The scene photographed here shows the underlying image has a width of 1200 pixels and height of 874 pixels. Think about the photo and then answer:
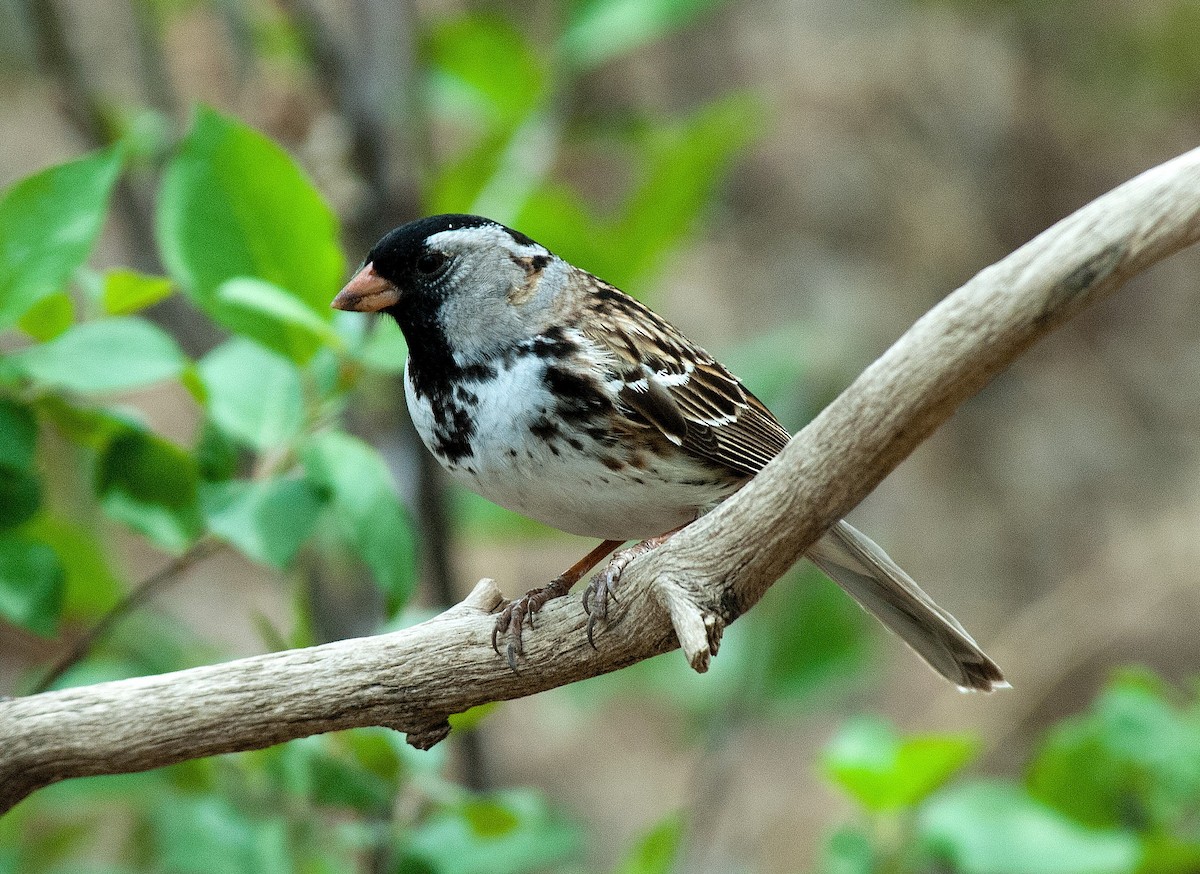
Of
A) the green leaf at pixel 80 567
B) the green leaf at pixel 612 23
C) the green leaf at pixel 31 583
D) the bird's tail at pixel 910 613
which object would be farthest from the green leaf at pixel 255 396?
the green leaf at pixel 612 23

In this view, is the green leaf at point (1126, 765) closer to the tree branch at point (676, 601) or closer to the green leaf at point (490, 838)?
the green leaf at point (490, 838)

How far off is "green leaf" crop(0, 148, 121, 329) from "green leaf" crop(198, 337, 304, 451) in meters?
0.27

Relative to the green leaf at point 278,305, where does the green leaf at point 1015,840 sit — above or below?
below

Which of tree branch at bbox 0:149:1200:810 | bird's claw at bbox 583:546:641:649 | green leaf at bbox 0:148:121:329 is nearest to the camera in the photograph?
tree branch at bbox 0:149:1200:810

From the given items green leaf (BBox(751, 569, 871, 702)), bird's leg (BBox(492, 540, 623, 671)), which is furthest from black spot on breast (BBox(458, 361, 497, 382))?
green leaf (BBox(751, 569, 871, 702))

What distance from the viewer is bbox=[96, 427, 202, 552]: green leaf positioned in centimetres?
199

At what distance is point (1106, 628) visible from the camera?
4.66 metres

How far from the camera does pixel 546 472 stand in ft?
6.09

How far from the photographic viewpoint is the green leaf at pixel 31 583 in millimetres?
1866

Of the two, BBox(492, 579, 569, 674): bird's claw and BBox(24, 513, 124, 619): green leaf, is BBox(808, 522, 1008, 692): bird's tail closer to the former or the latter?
BBox(492, 579, 569, 674): bird's claw

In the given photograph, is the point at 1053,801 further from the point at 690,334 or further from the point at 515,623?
the point at 690,334

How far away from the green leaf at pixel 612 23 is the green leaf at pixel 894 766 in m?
1.54

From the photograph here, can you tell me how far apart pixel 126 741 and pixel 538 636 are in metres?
0.52

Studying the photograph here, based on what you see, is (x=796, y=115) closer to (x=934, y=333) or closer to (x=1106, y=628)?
(x=1106, y=628)
